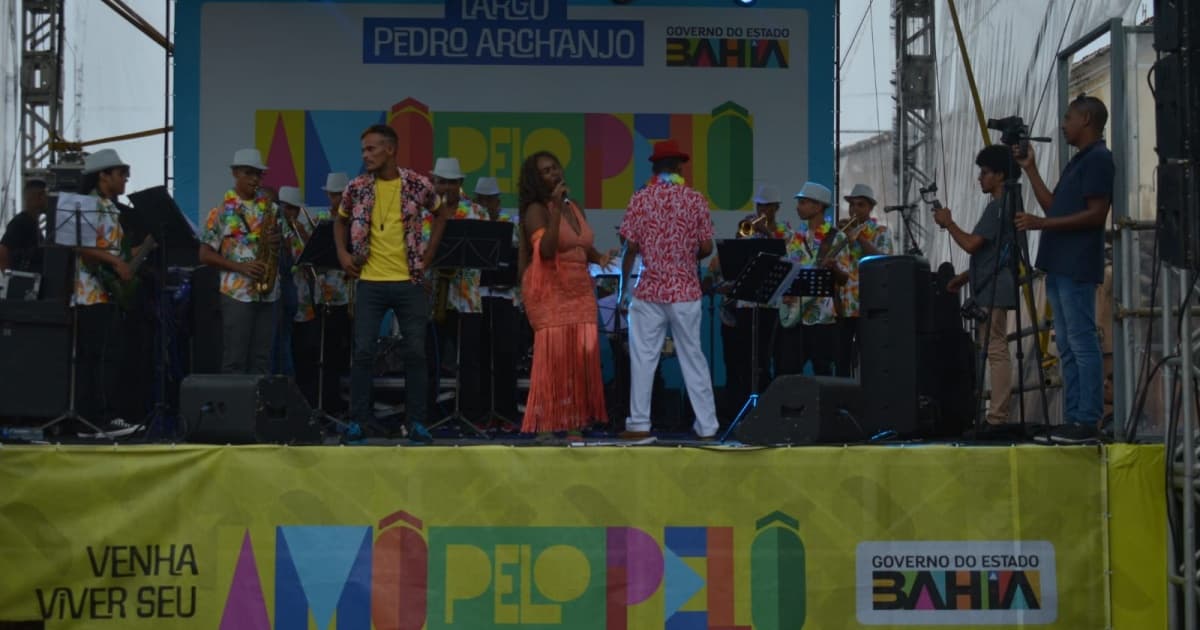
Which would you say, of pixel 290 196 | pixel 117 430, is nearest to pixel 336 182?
pixel 290 196

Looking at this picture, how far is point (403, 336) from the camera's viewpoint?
870 cm

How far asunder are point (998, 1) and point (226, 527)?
7.76m

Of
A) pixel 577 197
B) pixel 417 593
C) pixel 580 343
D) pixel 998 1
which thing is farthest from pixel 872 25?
pixel 417 593

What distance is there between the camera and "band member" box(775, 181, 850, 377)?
10281mm

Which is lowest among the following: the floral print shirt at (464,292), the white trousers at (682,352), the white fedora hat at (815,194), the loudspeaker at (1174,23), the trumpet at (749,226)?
the white trousers at (682,352)

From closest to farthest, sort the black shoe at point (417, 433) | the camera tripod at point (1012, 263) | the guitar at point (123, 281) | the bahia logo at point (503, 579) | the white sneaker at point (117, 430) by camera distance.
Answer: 1. the bahia logo at point (503, 579)
2. the camera tripod at point (1012, 263)
3. the black shoe at point (417, 433)
4. the white sneaker at point (117, 430)
5. the guitar at point (123, 281)

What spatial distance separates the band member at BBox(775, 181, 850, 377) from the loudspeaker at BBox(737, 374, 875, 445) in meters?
2.48

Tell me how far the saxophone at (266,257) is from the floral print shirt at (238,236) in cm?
1

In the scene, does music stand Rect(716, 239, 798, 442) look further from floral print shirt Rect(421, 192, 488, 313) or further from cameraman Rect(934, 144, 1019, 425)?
floral print shirt Rect(421, 192, 488, 313)

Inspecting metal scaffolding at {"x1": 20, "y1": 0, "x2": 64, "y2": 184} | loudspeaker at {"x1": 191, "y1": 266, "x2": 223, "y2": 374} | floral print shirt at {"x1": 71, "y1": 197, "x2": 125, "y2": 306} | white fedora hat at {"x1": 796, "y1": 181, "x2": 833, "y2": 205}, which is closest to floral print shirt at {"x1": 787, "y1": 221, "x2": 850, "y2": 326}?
white fedora hat at {"x1": 796, "y1": 181, "x2": 833, "y2": 205}

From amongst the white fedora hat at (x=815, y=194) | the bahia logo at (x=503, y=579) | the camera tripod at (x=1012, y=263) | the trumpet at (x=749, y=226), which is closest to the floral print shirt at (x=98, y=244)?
the bahia logo at (x=503, y=579)

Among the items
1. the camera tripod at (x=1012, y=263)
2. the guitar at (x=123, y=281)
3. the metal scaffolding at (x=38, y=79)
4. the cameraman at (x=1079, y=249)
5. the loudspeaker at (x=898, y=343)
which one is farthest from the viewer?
the metal scaffolding at (x=38, y=79)

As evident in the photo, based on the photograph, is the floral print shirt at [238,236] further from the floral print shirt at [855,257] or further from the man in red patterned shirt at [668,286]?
the floral print shirt at [855,257]

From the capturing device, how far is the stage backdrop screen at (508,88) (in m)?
12.2
